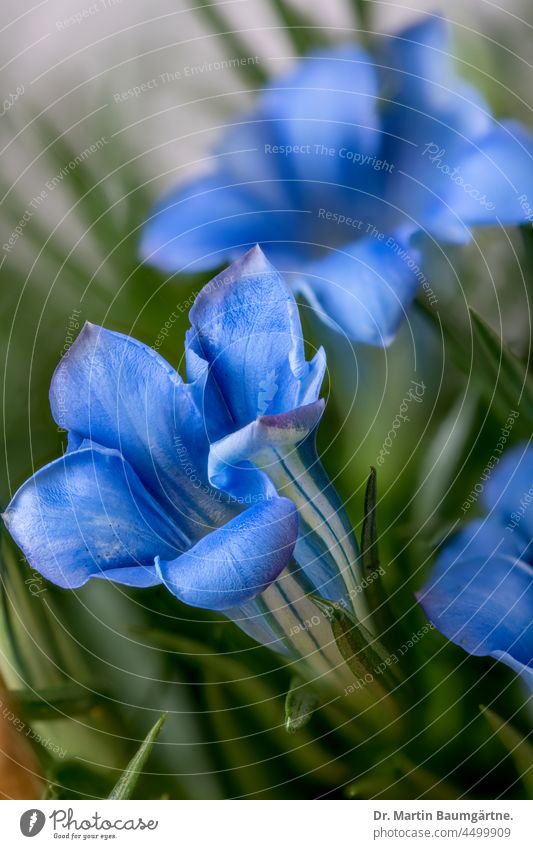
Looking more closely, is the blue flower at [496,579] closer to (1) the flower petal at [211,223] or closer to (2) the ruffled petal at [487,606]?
(2) the ruffled petal at [487,606]

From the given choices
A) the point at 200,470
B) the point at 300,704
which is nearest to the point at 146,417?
the point at 200,470

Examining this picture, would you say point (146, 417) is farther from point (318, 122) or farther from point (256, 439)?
point (318, 122)

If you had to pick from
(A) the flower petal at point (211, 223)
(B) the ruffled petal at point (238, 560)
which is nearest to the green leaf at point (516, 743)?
(B) the ruffled petal at point (238, 560)

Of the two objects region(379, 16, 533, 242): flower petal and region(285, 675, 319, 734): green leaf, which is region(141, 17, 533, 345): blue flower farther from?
region(285, 675, 319, 734): green leaf

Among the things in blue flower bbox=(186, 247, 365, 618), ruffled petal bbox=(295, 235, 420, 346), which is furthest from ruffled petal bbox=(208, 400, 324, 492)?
ruffled petal bbox=(295, 235, 420, 346)

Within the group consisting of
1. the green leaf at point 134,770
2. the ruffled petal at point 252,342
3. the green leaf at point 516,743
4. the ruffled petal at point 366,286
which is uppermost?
the ruffled petal at point 366,286

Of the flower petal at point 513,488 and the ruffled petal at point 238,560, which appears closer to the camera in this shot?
the ruffled petal at point 238,560

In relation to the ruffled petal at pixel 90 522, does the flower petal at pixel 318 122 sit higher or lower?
higher
